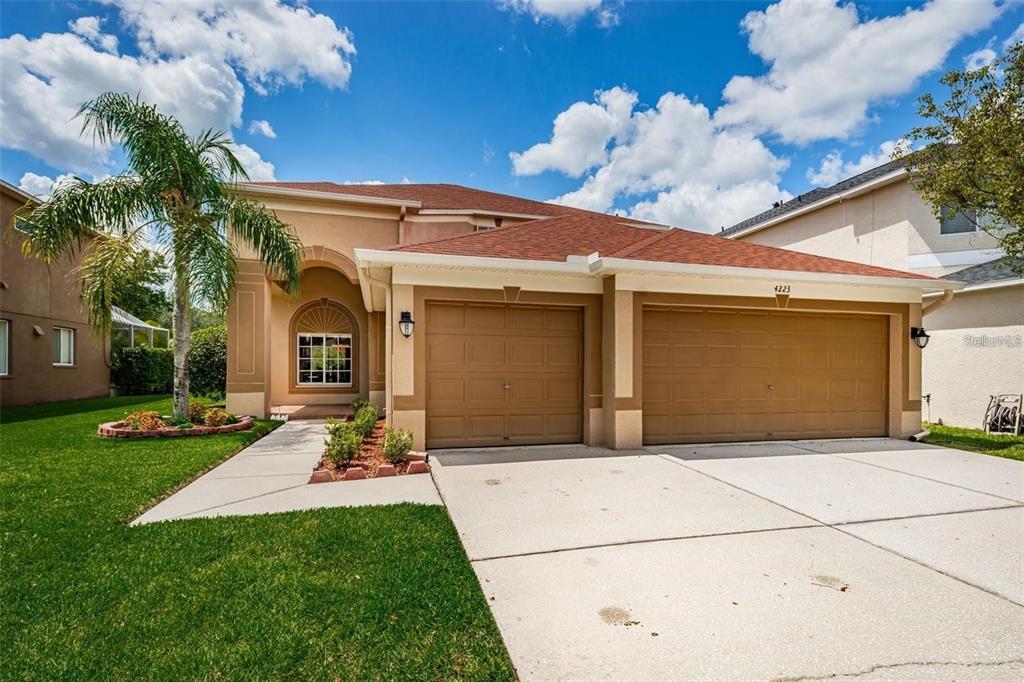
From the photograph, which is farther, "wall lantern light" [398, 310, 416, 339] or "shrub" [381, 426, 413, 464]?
"wall lantern light" [398, 310, 416, 339]

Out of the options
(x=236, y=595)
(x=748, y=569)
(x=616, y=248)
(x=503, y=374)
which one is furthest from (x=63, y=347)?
(x=748, y=569)

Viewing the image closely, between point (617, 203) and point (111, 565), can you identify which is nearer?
point (111, 565)

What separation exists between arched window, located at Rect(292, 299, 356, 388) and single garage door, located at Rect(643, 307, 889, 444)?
428 inches

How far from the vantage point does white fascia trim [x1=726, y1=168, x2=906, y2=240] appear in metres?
13.7

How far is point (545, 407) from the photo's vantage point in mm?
8297

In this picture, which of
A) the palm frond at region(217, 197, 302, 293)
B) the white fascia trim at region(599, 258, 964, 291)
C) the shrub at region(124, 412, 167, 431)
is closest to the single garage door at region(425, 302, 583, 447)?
the white fascia trim at region(599, 258, 964, 291)

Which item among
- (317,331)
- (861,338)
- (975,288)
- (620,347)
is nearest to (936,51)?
(975,288)

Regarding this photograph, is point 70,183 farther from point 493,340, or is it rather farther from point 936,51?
point 936,51

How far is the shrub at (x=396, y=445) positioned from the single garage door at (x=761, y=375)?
4.27 metres

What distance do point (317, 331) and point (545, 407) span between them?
10182 millimetres

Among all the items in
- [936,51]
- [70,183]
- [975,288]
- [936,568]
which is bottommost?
[936,568]

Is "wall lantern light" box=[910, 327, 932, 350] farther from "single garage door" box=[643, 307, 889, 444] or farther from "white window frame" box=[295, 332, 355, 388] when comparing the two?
"white window frame" box=[295, 332, 355, 388]

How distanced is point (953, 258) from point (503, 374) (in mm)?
13904

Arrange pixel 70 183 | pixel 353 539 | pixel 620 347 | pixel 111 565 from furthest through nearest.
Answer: pixel 70 183
pixel 620 347
pixel 353 539
pixel 111 565
